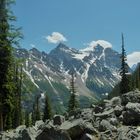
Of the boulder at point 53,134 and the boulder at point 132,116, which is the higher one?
the boulder at point 132,116

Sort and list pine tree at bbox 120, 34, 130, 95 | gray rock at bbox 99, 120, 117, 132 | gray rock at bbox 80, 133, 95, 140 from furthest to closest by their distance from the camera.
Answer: pine tree at bbox 120, 34, 130, 95, gray rock at bbox 99, 120, 117, 132, gray rock at bbox 80, 133, 95, 140

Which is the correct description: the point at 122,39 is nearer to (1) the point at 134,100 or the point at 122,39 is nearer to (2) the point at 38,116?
(2) the point at 38,116

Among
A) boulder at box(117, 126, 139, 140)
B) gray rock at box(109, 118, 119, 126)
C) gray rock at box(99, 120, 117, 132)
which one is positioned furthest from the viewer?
gray rock at box(109, 118, 119, 126)

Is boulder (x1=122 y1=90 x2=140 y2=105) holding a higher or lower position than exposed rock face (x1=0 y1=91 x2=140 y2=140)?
higher

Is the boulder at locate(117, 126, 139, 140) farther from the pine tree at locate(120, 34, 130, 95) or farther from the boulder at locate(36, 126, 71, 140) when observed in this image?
the pine tree at locate(120, 34, 130, 95)

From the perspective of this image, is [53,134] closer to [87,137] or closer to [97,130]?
[87,137]

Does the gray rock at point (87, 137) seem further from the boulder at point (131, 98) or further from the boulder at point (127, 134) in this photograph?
the boulder at point (131, 98)

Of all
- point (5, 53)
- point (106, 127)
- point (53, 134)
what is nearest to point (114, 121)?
point (106, 127)

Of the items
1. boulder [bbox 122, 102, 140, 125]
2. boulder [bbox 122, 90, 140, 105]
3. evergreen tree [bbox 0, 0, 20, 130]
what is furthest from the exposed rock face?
evergreen tree [bbox 0, 0, 20, 130]

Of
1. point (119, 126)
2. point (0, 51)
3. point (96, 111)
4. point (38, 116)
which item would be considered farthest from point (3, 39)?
point (38, 116)

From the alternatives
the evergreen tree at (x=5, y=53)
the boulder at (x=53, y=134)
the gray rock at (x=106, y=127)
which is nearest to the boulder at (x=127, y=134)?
the gray rock at (x=106, y=127)

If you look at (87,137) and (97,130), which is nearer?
(87,137)

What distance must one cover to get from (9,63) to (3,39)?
3.21 m

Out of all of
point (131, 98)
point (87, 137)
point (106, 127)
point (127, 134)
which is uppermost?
point (131, 98)
